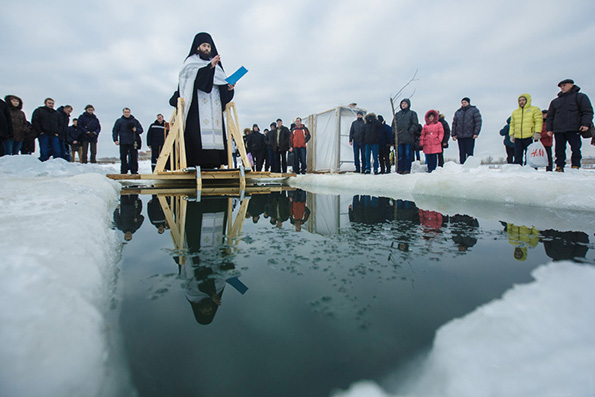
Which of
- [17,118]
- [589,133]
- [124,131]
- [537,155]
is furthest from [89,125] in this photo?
[589,133]

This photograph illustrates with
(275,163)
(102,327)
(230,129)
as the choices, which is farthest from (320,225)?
(275,163)

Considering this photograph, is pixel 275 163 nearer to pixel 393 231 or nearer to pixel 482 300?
pixel 393 231

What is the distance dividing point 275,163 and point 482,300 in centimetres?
890

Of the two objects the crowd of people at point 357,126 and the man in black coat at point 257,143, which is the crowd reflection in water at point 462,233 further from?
the man in black coat at point 257,143

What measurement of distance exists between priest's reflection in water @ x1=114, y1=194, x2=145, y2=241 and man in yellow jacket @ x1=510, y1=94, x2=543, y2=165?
5705mm

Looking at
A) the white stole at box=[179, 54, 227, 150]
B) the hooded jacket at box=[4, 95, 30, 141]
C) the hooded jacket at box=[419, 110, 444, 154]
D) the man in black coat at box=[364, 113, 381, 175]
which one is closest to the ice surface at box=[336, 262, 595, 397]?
the white stole at box=[179, 54, 227, 150]

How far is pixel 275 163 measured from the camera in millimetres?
9516

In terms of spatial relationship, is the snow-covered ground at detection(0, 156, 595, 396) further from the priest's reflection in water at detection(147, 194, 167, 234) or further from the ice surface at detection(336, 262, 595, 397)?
the priest's reflection in water at detection(147, 194, 167, 234)

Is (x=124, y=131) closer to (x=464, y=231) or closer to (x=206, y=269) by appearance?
(x=206, y=269)

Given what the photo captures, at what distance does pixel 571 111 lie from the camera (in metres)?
4.09

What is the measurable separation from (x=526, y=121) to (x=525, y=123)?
0.03m

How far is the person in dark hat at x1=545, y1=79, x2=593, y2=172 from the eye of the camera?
158 inches

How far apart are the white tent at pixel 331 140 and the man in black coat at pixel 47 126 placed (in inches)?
266

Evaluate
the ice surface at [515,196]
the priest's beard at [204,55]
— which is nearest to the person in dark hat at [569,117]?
the ice surface at [515,196]
